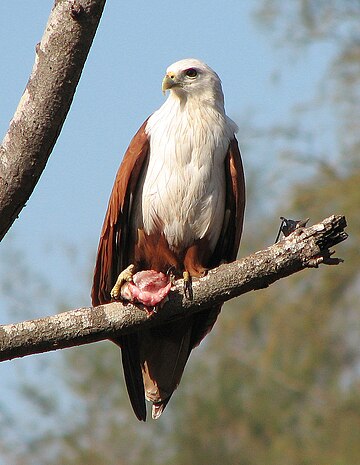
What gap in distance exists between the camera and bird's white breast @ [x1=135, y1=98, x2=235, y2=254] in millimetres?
4859

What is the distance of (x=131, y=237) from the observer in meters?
5.03

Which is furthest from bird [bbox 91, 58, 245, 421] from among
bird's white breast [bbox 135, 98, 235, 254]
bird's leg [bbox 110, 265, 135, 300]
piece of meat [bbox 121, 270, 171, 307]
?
piece of meat [bbox 121, 270, 171, 307]

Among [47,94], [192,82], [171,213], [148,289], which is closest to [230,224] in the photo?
[171,213]

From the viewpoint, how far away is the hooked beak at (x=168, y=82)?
5.11m

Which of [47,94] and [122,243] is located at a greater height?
[122,243]

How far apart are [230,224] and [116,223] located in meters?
0.60

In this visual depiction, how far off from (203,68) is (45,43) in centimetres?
192

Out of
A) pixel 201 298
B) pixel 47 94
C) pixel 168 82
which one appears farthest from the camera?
pixel 168 82

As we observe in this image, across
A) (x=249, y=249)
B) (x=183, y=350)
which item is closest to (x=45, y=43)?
(x=183, y=350)

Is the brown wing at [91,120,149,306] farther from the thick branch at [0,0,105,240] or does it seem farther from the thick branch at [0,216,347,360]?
the thick branch at [0,0,105,240]

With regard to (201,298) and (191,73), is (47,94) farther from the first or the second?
(191,73)

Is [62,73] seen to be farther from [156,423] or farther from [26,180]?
[156,423]

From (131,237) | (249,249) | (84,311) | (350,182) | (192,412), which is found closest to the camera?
(84,311)

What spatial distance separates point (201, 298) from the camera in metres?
3.81
